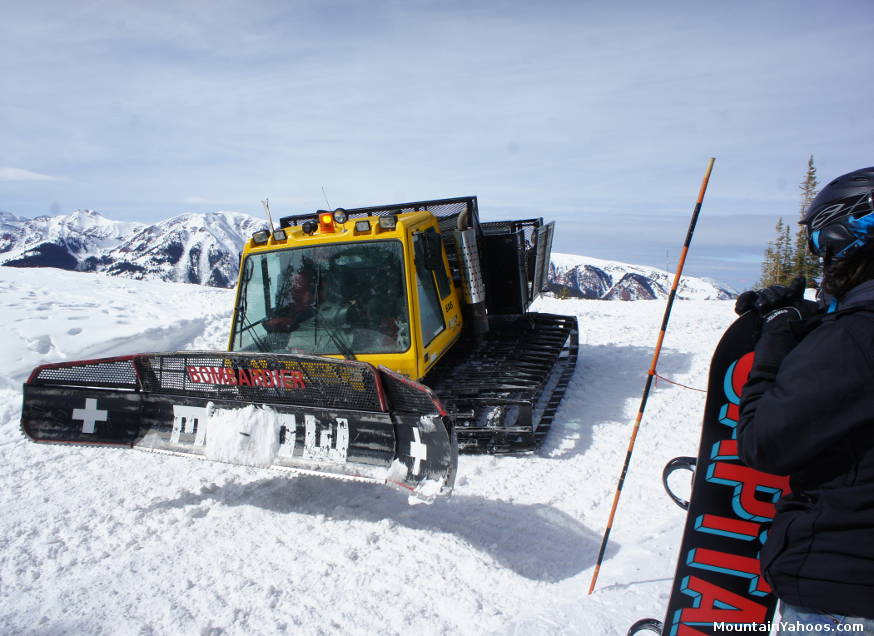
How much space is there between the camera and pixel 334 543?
3.47 metres

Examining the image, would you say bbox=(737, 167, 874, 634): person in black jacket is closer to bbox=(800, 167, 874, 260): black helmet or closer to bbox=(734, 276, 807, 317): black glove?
bbox=(800, 167, 874, 260): black helmet

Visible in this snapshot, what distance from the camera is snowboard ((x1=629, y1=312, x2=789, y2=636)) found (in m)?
2.21

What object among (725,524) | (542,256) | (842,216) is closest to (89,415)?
(725,524)

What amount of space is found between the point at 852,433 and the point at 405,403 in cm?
232

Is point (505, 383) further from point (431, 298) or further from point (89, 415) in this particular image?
point (89, 415)

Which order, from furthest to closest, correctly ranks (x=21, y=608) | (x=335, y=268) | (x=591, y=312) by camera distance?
1. (x=591, y=312)
2. (x=335, y=268)
3. (x=21, y=608)

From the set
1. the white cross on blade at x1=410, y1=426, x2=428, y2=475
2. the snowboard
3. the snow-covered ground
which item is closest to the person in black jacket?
the snowboard

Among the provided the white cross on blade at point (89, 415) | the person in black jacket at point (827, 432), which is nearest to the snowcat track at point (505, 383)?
the white cross on blade at point (89, 415)

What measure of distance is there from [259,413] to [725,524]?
289 centimetres

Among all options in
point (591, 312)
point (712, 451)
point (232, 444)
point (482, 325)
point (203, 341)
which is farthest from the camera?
point (591, 312)

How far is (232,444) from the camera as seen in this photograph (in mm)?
3682

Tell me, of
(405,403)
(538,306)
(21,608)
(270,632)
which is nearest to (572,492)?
(405,403)

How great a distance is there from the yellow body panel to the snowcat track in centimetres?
43

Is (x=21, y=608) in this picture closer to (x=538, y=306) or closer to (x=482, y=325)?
(x=482, y=325)
